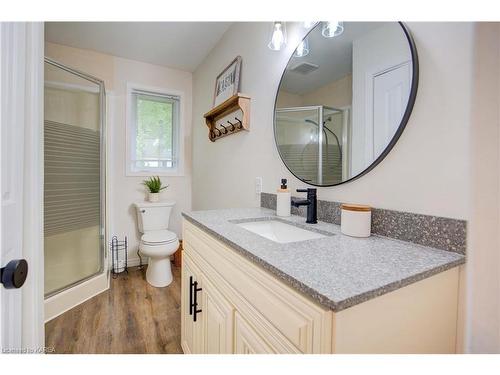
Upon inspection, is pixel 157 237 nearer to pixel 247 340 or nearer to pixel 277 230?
pixel 277 230

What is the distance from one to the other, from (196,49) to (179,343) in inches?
101

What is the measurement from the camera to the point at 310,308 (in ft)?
1.60

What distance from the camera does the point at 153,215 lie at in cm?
255

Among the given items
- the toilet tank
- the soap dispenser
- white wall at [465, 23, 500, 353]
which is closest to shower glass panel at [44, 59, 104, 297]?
the toilet tank

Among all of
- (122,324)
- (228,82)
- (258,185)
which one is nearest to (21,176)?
(258,185)

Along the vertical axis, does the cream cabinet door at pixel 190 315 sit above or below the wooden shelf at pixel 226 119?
below

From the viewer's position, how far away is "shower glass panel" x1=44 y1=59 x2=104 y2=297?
180cm

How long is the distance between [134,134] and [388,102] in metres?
2.62

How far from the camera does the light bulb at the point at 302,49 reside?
Answer: 1.24 meters

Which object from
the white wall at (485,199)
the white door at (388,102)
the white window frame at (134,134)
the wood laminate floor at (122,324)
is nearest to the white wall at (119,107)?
the white window frame at (134,134)

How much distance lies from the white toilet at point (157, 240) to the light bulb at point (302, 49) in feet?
5.98

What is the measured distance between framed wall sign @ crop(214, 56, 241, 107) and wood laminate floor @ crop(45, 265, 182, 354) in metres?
1.79

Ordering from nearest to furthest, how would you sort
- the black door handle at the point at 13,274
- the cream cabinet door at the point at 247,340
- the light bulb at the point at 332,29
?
the black door handle at the point at 13,274, the cream cabinet door at the point at 247,340, the light bulb at the point at 332,29

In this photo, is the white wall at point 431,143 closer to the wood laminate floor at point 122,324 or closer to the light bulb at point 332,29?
the light bulb at point 332,29
